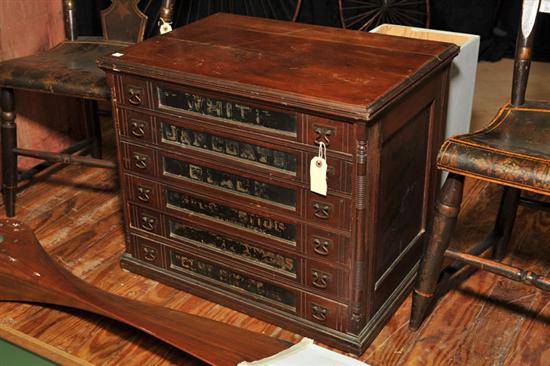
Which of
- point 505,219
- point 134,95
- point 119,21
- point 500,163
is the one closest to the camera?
point 500,163

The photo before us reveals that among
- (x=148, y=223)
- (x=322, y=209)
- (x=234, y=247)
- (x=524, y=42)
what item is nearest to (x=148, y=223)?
(x=148, y=223)

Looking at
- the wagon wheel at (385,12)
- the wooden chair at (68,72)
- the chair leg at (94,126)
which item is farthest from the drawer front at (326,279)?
the wagon wheel at (385,12)

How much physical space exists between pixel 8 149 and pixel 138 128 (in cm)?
79

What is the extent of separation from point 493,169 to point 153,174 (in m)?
0.96

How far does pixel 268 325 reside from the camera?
2.24 m

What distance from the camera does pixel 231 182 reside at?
2131 millimetres

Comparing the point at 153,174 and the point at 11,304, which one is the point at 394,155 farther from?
the point at 11,304

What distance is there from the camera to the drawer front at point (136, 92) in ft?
7.06

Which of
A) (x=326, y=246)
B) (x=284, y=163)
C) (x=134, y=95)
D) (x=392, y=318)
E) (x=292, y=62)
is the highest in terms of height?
(x=292, y=62)

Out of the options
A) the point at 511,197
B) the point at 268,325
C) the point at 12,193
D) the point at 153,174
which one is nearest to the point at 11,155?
the point at 12,193

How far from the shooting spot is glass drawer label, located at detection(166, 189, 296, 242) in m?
2.10

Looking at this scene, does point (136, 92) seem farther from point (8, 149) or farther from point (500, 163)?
point (500, 163)

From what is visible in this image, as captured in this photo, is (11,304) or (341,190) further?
(11,304)

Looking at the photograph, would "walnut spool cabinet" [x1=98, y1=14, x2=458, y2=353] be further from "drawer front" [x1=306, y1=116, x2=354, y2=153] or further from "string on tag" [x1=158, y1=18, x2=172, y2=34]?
"string on tag" [x1=158, y1=18, x2=172, y2=34]
